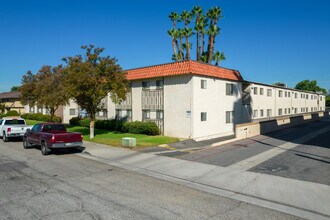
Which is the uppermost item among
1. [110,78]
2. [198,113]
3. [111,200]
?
[110,78]

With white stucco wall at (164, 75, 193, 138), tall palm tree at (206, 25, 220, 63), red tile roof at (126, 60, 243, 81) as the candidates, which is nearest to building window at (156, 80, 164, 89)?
white stucco wall at (164, 75, 193, 138)

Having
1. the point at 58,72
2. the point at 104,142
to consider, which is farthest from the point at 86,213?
the point at 58,72

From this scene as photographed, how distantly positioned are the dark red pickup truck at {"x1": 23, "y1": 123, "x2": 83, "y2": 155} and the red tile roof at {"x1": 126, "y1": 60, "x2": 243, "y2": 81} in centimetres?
998

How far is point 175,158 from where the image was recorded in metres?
14.7

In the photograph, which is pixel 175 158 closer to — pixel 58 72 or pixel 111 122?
pixel 111 122

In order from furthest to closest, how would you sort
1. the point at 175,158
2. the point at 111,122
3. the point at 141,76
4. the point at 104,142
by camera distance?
the point at 111,122
the point at 141,76
the point at 104,142
the point at 175,158

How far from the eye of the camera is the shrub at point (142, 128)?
23375 millimetres

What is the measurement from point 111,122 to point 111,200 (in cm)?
2086

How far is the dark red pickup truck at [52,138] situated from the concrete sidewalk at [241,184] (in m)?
1.91

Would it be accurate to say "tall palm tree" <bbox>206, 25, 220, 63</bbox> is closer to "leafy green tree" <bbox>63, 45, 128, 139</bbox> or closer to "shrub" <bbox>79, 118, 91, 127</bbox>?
"shrub" <bbox>79, 118, 91, 127</bbox>

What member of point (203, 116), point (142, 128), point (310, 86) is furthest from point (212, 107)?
point (310, 86)

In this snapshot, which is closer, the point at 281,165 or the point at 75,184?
the point at 75,184

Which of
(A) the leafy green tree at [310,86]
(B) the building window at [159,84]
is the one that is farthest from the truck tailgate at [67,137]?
(A) the leafy green tree at [310,86]

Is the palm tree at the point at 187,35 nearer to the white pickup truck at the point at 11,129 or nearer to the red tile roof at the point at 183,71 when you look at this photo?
the red tile roof at the point at 183,71
